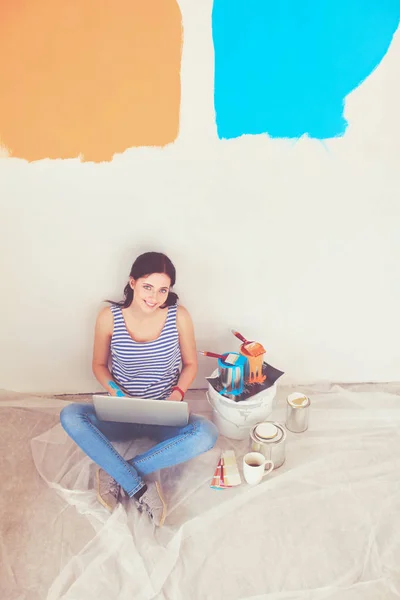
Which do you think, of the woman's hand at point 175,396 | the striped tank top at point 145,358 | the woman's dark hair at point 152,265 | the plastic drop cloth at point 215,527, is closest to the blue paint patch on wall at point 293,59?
the woman's dark hair at point 152,265

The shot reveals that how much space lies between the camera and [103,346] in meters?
1.98

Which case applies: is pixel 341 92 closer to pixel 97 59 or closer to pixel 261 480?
pixel 97 59

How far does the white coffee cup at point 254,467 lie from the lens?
1.77m

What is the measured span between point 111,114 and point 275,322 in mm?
1029

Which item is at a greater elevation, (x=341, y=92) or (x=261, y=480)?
(x=341, y=92)

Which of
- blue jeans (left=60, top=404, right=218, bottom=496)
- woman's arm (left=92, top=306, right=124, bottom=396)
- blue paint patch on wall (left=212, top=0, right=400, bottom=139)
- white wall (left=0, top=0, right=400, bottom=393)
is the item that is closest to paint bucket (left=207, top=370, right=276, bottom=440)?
blue jeans (left=60, top=404, right=218, bottom=496)

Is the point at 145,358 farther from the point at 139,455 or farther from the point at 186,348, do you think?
the point at 139,455

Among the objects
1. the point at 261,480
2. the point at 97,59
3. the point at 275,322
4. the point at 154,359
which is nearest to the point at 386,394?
the point at 275,322

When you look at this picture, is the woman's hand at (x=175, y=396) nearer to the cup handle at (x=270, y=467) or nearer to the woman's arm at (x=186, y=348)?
the woman's arm at (x=186, y=348)

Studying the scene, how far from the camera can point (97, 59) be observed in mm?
1644

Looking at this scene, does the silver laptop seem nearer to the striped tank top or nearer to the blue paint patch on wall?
the striped tank top

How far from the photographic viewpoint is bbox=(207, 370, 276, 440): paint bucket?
195 cm

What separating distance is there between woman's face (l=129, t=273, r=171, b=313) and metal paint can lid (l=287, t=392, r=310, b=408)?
65 centimetres

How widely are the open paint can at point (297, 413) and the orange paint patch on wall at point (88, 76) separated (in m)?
1.07
